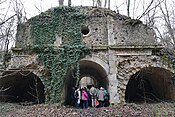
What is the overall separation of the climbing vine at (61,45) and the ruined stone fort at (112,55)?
0.20 metres

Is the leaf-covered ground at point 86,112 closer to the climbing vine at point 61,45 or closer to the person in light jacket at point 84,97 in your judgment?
the climbing vine at point 61,45

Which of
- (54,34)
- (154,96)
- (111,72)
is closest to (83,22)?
(54,34)

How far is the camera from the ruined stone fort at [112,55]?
10930 mm

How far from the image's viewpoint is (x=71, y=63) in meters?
11.0

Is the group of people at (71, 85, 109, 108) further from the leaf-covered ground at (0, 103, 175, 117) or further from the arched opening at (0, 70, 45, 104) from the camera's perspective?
the arched opening at (0, 70, 45, 104)

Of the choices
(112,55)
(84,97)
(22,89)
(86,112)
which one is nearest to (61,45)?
(112,55)

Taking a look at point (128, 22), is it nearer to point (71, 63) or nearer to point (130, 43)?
point (130, 43)

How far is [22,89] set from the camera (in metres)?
15.0

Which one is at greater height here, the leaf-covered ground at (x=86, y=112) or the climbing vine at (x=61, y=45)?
the climbing vine at (x=61, y=45)

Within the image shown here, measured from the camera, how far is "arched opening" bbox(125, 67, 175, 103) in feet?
38.9

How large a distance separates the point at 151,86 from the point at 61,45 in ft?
26.2

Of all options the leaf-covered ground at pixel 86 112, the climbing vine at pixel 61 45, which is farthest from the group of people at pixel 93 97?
the leaf-covered ground at pixel 86 112

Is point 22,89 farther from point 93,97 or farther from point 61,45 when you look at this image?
point 93,97

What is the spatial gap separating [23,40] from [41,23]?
1.63 metres
